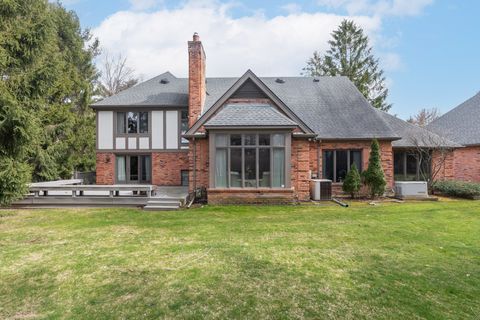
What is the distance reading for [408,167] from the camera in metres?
15.9

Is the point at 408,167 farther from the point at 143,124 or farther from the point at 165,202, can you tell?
the point at 143,124

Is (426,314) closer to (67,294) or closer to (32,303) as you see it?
(67,294)

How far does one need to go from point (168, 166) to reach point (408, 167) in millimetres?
14174

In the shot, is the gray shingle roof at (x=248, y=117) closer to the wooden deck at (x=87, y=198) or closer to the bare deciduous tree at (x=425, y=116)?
the wooden deck at (x=87, y=198)

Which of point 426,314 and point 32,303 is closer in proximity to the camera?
point 426,314

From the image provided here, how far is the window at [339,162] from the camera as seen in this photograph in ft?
49.4

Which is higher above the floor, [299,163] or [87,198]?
[299,163]

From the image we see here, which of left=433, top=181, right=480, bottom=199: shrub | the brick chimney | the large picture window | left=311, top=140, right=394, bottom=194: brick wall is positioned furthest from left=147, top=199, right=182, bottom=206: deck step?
left=433, top=181, right=480, bottom=199: shrub

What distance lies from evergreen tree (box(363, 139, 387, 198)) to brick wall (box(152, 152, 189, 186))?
34.0ft

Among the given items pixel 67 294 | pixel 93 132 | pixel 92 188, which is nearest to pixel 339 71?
pixel 93 132

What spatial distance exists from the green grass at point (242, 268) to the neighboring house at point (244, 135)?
10.9 ft

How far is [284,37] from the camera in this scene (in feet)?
72.8

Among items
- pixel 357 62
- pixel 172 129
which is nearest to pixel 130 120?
pixel 172 129

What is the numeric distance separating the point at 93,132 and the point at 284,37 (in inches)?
709
